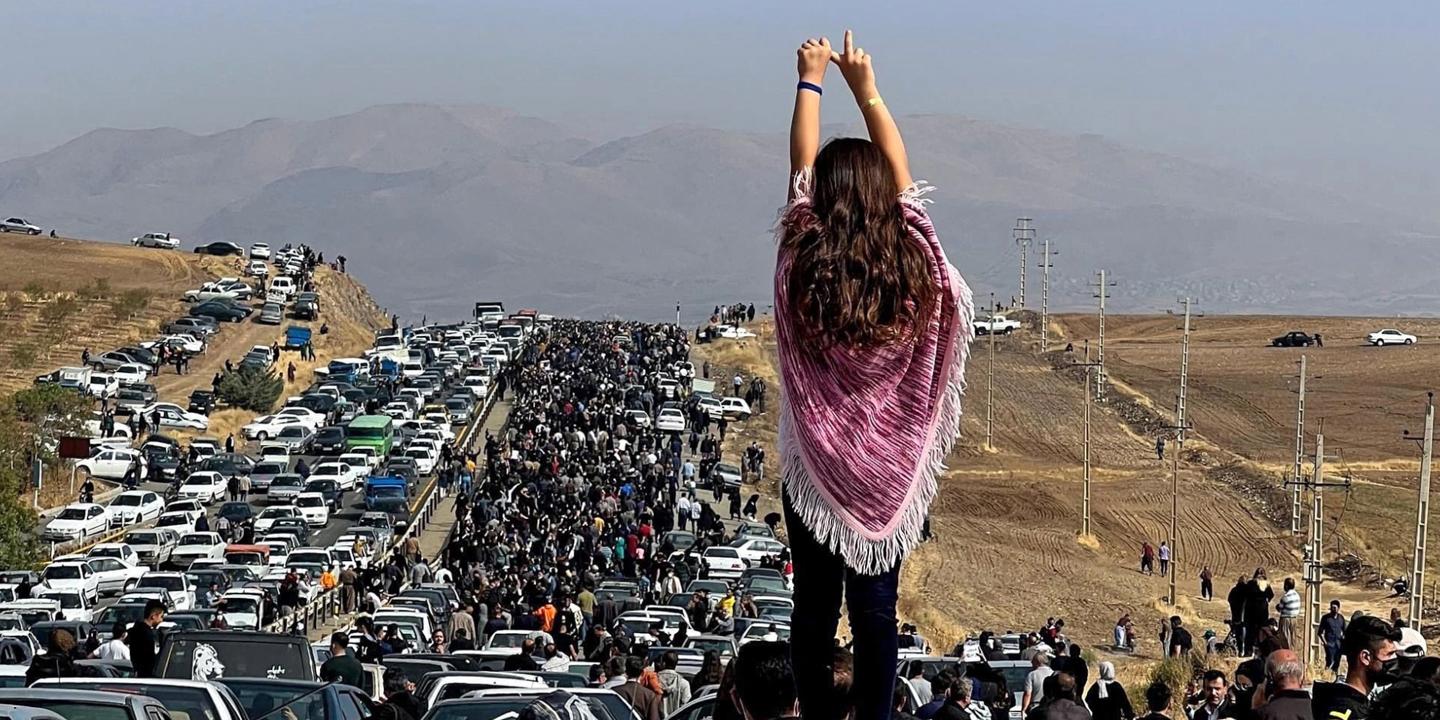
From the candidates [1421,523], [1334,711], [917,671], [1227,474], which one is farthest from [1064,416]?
[1334,711]

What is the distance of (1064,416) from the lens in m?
110

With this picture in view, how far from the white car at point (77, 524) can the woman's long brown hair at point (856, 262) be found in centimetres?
5293

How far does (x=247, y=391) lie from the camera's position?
9062 cm

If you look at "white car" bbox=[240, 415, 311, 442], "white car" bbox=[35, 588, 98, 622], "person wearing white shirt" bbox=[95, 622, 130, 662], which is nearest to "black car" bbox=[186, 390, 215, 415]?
"white car" bbox=[240, 415, 311, 442]

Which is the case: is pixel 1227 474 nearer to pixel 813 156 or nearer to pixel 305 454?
pixel 305 454

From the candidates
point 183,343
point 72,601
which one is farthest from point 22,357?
point 72,601

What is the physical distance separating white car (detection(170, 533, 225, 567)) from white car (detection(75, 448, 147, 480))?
1754 cm

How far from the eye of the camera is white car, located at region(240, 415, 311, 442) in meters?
78.8

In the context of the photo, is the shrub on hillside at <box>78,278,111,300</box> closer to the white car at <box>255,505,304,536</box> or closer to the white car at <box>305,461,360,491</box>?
the white car at <box>305,461,360,491</box>

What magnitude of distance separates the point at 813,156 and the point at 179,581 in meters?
37.0

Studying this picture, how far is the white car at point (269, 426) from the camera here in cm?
7875

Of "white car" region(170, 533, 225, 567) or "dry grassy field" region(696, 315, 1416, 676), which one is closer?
"white car" region(170, 533, 225, 567)

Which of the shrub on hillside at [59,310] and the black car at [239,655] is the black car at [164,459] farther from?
the black car at [239,655]

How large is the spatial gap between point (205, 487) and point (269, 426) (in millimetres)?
15814
